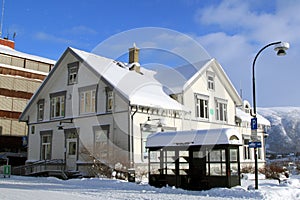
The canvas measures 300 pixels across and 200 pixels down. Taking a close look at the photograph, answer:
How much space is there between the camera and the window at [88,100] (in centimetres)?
2920

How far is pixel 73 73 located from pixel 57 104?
312 centimetres

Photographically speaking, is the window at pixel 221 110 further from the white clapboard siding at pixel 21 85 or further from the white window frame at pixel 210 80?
the white clapboard siding at pixel 21 85

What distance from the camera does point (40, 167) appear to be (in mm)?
31578

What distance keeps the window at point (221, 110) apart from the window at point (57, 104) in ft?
44.1

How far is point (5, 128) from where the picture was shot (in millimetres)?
44812

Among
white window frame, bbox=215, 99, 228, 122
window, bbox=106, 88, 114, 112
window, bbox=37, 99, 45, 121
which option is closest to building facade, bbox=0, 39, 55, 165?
window, bbox=37, 99, 45, 121

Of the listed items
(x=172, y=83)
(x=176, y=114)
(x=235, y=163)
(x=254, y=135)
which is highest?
(x=172, y=83)

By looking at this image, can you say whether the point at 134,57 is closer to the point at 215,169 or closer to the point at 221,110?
the point at 221,110

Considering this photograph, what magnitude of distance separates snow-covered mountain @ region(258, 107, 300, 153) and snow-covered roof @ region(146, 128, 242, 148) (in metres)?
109

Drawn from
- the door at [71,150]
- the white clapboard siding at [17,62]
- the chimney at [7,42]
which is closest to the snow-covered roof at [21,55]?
the white clapboard siding at [17,62]

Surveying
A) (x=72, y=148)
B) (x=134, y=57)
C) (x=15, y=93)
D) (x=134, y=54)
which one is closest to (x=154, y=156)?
(x=72, y=148)

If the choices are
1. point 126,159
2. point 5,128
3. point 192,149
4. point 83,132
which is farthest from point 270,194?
point 5,128

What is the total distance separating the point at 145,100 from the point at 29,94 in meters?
25.8

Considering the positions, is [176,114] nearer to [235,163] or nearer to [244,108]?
[235,163]
